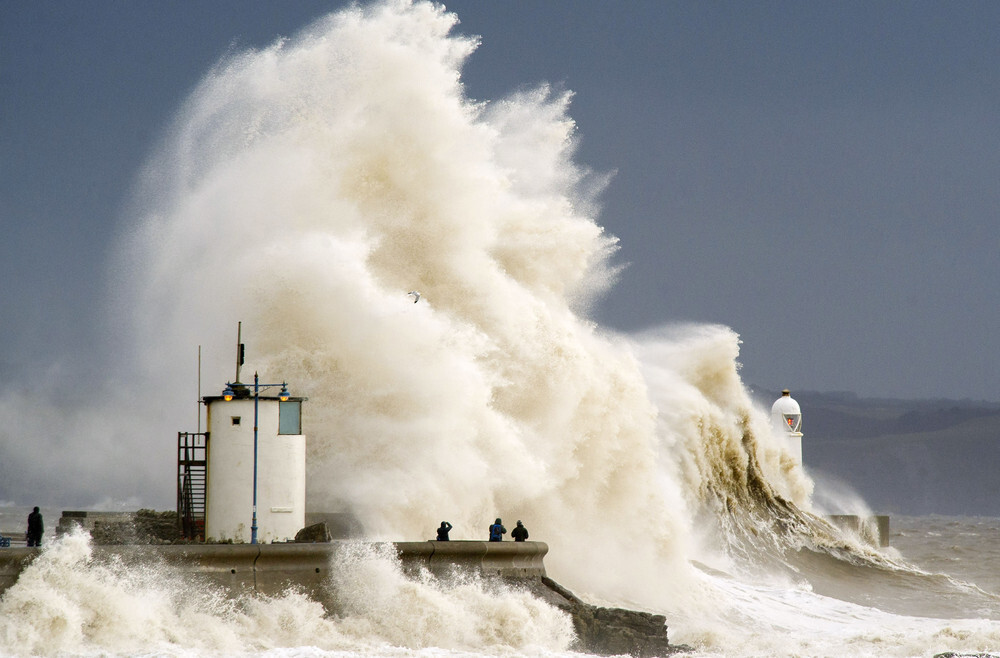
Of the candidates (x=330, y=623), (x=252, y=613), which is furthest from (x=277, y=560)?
(x=330, y=623)

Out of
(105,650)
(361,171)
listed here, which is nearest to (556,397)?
Answer: (361,171)

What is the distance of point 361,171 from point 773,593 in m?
9.14

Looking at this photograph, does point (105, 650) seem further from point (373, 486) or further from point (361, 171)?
point (361, 171)

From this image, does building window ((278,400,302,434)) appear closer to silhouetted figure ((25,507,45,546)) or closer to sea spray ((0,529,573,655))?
A: sea spray ((0,529,573,655))

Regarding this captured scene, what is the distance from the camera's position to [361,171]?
1806 centimetres

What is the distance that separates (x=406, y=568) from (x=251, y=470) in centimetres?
178

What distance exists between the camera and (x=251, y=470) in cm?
1219

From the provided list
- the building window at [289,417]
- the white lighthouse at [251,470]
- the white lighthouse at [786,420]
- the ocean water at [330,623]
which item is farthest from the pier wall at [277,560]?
the white lighthouse at [786,420]

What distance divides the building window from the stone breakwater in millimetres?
1246

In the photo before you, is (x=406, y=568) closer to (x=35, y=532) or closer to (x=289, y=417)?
(x=289, y=417)

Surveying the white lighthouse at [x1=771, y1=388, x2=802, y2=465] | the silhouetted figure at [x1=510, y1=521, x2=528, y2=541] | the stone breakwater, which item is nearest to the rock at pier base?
the stone breakwater

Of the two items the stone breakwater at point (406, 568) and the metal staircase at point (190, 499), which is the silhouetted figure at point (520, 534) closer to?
the stone breakwater at point (406, 568)

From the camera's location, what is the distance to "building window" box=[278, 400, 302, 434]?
1238 centimetres

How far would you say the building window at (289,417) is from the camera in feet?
40.6
